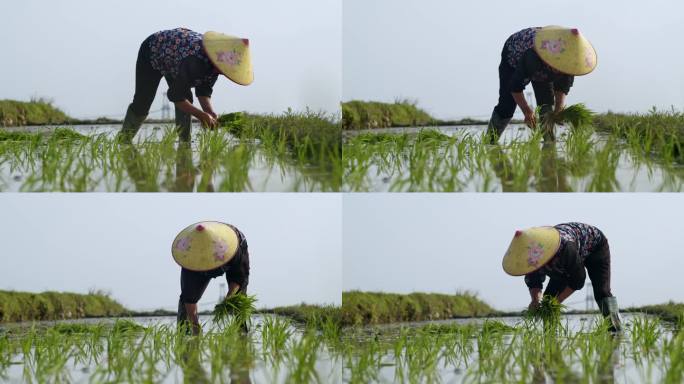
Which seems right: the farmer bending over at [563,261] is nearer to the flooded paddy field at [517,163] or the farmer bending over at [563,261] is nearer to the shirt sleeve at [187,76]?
the flooded paddy field at [517,163]

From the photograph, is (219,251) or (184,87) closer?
(184,87)

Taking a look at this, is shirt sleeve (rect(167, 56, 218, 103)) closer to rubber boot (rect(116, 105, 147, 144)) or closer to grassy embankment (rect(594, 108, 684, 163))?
rubber boot (rect(116, 105, 147, 144))

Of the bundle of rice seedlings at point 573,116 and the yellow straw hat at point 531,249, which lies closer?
the bundle of rice seedlings at point 573,116

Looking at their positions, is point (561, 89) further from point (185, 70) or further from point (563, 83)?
point (185, 70)

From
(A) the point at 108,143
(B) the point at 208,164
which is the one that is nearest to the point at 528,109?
(B) the point at 208,164

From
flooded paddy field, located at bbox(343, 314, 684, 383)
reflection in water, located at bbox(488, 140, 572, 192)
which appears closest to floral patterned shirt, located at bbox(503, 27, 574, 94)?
reflection in water, located at bbox(488, 140, 572, 192)

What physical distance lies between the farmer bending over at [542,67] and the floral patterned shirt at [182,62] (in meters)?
1.32

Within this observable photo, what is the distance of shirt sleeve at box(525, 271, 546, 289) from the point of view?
6.11 m

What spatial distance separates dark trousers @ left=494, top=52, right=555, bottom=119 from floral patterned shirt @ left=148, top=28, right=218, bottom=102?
1.32m

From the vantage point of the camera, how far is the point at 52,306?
717 cm

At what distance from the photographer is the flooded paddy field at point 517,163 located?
212 inches

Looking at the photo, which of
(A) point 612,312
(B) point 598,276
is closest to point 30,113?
(B) point 598,276

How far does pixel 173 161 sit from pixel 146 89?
20.5 inches

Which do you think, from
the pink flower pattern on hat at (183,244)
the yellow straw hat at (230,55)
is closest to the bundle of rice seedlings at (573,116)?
the yellow straw hat at (230,55)
